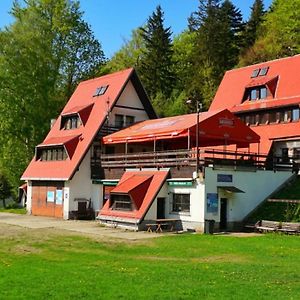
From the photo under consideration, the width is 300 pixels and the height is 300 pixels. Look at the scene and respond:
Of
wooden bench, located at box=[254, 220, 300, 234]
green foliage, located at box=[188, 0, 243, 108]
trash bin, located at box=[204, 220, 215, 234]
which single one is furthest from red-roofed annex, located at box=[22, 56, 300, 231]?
green foliage, located at box=[188, 0, 243, 108]

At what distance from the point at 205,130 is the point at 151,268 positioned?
1798 cm

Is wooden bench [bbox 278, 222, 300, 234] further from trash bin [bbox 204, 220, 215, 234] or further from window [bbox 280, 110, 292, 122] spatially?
window [bbox 280, 110, 292, 122]

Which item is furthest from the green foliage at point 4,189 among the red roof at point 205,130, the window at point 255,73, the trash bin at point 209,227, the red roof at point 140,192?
the trash bin at point 209,227

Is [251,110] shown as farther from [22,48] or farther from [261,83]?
[22,48]

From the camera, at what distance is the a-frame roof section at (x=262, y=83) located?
140 feet

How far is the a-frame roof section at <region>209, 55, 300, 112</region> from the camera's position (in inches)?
1679

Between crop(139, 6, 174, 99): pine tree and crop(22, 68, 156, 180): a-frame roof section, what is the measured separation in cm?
2383

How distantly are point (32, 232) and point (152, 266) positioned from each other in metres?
13.5

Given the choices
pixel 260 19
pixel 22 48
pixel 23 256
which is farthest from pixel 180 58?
pixel 23 256

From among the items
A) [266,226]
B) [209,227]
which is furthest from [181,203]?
[266,226]

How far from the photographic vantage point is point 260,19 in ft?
257

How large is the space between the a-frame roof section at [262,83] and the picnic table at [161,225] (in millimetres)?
15633

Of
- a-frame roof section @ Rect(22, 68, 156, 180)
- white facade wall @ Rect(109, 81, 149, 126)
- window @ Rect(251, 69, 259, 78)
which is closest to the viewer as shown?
a-frame roof section @ Rect(22, 68, 156, 180)

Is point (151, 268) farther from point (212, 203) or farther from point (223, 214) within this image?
point (223, 214)
